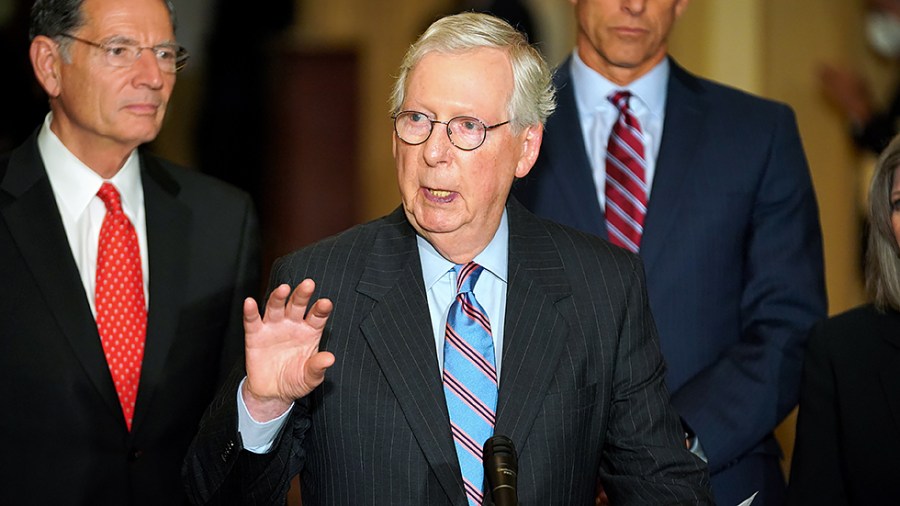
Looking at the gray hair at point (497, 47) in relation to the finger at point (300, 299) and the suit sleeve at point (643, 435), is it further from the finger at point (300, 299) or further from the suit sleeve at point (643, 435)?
the finger at point (300, 299)

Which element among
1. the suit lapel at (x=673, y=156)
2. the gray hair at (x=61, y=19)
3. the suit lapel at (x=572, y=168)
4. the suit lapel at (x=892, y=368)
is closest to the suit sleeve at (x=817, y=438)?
the suit lapel at (x=892, y=368)

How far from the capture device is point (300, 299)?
81.2 inches

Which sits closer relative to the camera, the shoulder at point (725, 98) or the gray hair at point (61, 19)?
the gray hair at point (61, 19)

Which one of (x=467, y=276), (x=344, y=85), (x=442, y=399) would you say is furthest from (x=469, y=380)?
(x=344, y=85)

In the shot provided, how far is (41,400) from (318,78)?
5.34 meters

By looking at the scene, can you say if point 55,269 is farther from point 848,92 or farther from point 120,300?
point 848,92

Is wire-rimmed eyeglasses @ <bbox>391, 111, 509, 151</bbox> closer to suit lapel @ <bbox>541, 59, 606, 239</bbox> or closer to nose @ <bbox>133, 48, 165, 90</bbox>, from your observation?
suit lapel @ <bbox>541, 59, 606, 239</bbox>

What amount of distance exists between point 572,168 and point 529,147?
53 centimetres

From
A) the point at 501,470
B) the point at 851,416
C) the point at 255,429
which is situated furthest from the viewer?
the point at 851,416

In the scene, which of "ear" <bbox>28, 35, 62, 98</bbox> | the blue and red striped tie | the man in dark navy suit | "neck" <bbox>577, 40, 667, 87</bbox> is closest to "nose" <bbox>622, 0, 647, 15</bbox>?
the man in dark navy suit

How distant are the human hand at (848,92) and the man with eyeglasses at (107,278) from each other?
3.48 m

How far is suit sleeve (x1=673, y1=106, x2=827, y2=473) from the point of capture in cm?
284

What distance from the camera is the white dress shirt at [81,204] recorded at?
290 centimetres

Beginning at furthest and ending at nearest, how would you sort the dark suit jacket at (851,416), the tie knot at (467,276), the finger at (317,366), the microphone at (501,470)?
the dark suit jacket at (851,416) < the tie knot at (467,276) < the finger at (317,366) < the microphone at (501,470)
